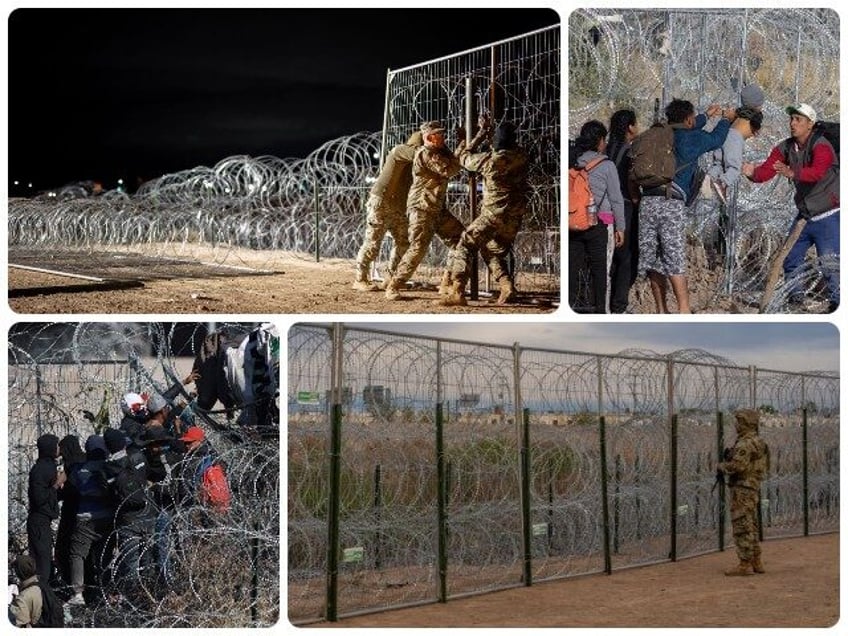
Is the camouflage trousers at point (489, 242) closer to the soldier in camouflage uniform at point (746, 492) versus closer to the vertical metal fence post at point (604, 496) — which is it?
the vertical metal fence post at point (604, 496)

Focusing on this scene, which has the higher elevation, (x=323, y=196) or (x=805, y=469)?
(x=323, y=196)

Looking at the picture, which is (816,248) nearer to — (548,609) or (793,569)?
(793,569)

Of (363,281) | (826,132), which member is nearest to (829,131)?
(826,132)

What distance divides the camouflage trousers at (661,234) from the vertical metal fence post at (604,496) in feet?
3.99

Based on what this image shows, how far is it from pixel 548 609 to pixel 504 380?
1510 mm

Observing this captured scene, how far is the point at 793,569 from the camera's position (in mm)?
9453

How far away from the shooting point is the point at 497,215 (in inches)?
360

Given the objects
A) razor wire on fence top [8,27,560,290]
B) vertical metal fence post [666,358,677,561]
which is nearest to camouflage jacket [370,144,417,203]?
razor wire on fence top [8,27,560,290]

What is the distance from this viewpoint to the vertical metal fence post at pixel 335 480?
25.3 ft

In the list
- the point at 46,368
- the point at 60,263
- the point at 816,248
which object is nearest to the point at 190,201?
the point at 60,263

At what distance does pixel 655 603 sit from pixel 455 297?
2.42 metres

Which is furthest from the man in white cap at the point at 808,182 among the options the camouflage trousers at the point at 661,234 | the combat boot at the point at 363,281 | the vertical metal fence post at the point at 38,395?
the vertical metal fence post at the point at 38,395

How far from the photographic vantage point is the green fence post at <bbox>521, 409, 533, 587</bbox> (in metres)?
8.76

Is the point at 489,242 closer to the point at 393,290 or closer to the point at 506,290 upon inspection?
the point at 506,290
